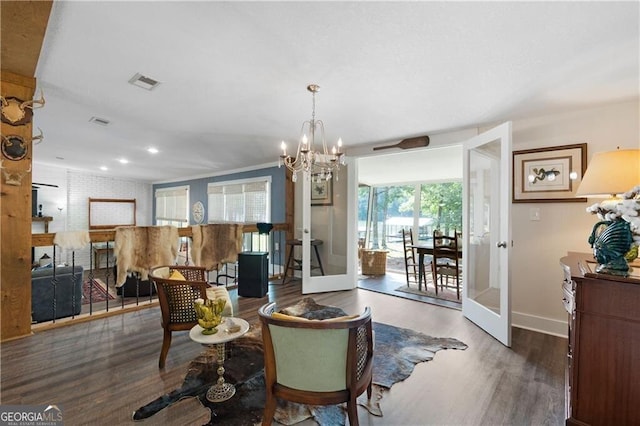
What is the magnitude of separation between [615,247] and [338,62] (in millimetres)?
2066

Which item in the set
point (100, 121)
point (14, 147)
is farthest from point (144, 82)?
point (100, 121)

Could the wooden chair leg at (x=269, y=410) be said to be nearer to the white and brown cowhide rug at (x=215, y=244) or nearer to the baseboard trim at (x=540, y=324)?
the white and brown cowhide rug at (x=215, y=244)

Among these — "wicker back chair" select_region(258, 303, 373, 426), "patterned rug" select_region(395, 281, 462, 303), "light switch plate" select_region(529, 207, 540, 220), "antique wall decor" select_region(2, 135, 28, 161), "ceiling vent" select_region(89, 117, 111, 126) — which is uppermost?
"ceiling vent" select_region(89, 117, 111, 126)

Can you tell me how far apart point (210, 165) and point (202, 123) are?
303 cm

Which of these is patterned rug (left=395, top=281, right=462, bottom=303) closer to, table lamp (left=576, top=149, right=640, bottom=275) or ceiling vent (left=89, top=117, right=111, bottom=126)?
table lamp (left=576, top=149, right=640, bottom=275)

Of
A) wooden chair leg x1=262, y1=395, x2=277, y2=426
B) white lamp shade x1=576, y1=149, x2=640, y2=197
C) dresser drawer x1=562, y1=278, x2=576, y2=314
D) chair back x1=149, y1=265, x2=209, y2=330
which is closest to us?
wooden chair leg x1=262, y1=395, x2=277, y2=426

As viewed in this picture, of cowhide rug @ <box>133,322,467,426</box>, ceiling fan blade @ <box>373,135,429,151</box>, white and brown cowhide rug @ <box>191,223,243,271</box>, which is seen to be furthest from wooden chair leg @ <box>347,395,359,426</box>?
ceiling fan blade @ <box>373,135,429,151</box>

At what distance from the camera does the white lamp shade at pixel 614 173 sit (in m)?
1.95

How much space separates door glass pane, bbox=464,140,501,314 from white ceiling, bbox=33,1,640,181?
0.48 m

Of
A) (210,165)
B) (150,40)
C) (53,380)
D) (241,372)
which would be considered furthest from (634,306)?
(210,165)

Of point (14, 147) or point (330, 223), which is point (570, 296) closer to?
point (330, 223)

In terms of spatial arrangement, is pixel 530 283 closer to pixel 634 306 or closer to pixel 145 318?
pixel 634 306

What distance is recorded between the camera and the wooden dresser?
139 centimetres

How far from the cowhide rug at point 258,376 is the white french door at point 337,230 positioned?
5.15ft
